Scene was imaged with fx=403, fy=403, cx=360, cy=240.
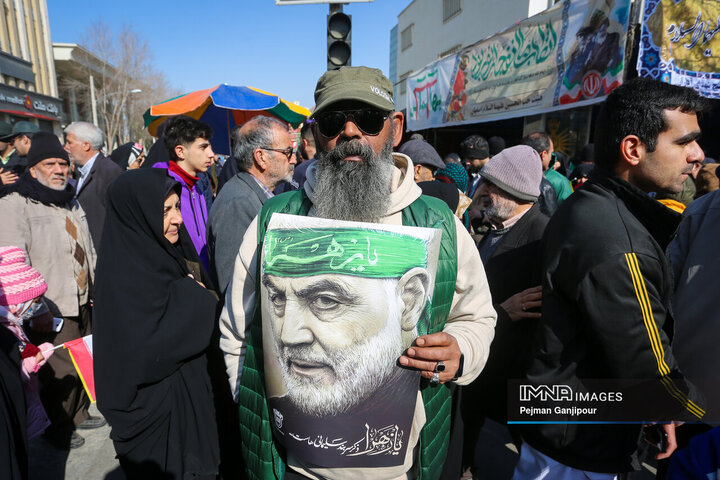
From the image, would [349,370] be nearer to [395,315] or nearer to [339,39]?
[395,315]

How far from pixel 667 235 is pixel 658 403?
585mm

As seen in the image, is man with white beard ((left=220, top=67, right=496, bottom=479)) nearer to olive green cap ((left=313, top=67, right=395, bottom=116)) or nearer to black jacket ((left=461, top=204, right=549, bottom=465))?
olive green cap ((left=313, top=67, right=395, bottom=116))

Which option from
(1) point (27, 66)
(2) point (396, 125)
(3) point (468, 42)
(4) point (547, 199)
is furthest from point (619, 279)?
(1) point (27, 66)

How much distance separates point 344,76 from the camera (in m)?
1.39

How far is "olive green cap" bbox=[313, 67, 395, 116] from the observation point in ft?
4.37

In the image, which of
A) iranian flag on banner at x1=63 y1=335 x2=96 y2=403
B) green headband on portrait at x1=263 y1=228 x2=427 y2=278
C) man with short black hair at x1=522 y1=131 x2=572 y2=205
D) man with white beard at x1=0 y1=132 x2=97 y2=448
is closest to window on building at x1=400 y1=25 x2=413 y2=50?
man with short black hair at x1=522 y1=131 x2=572 y2=205

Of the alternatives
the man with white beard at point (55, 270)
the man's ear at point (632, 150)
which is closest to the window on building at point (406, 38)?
the man with white beard at point (55, 270)

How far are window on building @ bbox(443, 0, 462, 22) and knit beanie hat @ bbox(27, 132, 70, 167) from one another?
1790cm

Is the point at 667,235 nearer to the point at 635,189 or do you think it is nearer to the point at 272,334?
the point at 635,189

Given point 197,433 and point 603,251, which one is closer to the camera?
point 603,251

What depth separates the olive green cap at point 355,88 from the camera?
1.33 metres

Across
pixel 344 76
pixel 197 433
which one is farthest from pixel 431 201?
pixel 197 433

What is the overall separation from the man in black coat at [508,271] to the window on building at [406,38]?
80.7 feet

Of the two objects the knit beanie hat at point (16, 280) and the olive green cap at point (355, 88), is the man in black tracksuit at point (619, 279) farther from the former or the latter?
the knit beanie hat at point (16, 280)
